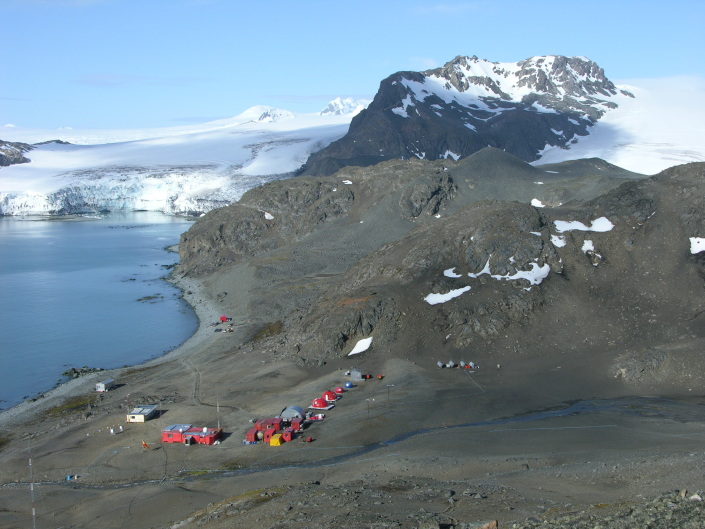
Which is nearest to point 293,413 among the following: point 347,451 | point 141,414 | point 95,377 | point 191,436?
point 347,451

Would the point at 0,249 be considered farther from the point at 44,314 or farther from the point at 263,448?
the point at 263,448

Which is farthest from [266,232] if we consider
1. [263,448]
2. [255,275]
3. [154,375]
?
[263,448]

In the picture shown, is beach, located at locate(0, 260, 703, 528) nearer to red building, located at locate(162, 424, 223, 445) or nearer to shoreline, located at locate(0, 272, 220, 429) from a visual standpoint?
shoreline, located at locate(0, 272, 220, 429)

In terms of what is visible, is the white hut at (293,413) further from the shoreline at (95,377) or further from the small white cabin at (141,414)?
the shoreline at (95,377)

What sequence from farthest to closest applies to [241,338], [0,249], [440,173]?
[0,249], [440,173], [241,338]

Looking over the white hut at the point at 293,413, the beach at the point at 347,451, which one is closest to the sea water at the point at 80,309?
the beach at the point at 347,451

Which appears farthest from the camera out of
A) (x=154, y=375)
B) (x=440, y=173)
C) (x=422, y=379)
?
(x=440, y=173)

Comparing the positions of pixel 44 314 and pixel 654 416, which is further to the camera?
pixel 44 314
